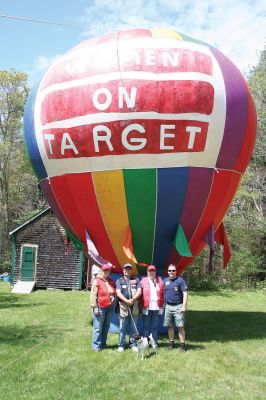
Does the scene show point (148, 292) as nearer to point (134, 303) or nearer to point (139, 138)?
point (134, 303)

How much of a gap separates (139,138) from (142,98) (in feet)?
2.09

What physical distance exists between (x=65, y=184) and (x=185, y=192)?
212cm

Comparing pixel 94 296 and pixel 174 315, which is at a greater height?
pixel 94 296

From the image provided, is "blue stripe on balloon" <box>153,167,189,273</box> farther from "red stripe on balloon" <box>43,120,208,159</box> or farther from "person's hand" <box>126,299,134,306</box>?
"person's hand" <box>126,299,134,306</box>

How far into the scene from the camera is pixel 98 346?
721 centimetres

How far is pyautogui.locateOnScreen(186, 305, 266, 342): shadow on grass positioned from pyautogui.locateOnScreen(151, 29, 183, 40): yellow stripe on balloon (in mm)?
5493

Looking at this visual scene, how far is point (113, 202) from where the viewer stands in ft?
24.8

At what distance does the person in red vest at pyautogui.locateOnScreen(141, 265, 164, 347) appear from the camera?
283 inches

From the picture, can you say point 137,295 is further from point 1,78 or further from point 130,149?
point 1,78

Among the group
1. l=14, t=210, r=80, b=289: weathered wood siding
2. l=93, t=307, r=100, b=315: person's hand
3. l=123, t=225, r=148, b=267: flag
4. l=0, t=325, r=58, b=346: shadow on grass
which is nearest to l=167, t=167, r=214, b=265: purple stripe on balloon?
l=123, t=225, r=148, b=267: flag

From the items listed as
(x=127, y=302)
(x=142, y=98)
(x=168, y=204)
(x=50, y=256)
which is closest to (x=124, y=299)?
(x=127, y=302)

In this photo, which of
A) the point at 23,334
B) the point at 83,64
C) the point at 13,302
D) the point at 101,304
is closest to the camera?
the point at 101,304

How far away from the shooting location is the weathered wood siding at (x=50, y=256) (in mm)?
19125

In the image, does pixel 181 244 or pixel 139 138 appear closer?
pixel 139 138
